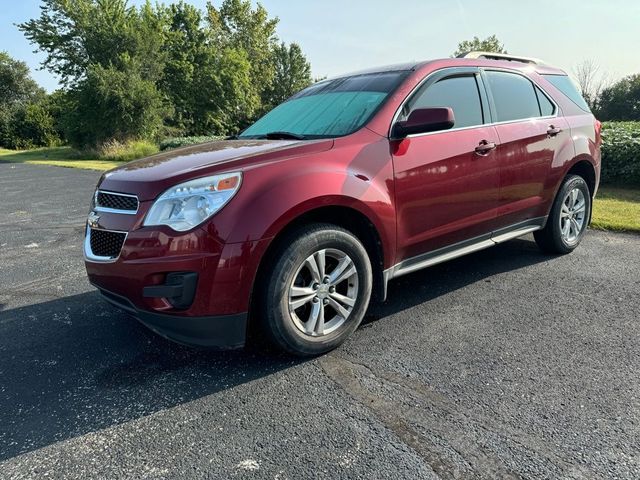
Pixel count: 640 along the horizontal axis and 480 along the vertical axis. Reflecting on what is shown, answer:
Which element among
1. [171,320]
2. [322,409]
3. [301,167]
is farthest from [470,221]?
[171,320]

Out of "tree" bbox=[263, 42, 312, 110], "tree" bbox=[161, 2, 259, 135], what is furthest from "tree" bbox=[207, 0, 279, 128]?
"tree" bbox=[161, 2, 259, 135]

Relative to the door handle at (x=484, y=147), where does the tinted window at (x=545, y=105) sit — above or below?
above

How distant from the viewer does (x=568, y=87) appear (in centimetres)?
498

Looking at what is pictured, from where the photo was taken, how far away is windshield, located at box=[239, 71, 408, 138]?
3420 mm

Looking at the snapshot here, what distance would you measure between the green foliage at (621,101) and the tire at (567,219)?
1835 inches

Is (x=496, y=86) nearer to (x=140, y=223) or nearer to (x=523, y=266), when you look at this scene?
Answer: (x=523, y=266)

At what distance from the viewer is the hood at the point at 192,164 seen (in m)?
2.72

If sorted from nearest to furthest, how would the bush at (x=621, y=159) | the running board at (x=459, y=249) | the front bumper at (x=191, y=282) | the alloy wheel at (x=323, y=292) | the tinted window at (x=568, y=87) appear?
the front bumper at (x=191, y=282)
the alloy wheel at (x=323, y=292)
the running board at (x=459, y=249)
the tinted window at (x=568, y=87)
the bush at (x=621, y=159)

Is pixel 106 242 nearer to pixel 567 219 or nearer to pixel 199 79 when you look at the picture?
pixel 567 219

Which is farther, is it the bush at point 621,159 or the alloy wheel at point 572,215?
the bush at point 621,159

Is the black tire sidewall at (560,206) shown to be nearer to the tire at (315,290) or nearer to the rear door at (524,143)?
the rear door at (524,143)

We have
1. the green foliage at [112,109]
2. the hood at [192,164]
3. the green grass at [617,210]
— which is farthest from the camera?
the green foliage at [112,109]

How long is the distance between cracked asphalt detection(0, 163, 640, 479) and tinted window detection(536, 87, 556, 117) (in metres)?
1.57

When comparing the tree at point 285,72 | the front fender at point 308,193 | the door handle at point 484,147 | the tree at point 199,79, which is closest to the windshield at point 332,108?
the front fender at point 308,193
